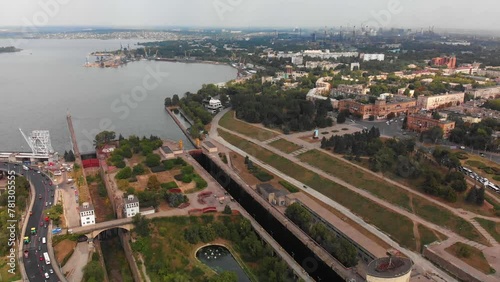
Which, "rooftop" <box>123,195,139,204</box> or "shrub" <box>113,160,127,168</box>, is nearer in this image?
"rooftop" <box>123,195,139,204</box>

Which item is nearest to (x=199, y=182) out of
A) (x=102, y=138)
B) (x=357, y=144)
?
(x=357, y=144)

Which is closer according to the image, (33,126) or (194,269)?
(194,269)

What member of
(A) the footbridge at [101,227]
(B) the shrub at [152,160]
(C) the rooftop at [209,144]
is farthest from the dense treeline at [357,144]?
(A) the footbridge at [101,227]

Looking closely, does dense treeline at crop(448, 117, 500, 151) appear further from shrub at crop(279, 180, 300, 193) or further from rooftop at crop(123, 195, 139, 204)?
rooftop at crop(123, 195, 139, 204)

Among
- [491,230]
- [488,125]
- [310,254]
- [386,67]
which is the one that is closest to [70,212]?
[310,254]

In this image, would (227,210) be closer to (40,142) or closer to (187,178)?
(187,178)

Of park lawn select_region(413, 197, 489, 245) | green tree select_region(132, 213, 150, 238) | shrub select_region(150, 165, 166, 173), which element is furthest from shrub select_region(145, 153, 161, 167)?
park lawn select_region(413, 197, 489, 245)

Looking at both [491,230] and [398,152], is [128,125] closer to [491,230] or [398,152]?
[398,152]
